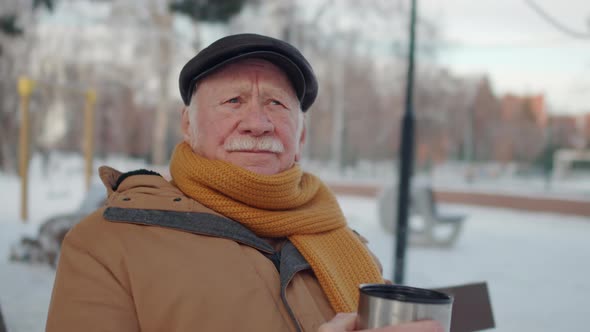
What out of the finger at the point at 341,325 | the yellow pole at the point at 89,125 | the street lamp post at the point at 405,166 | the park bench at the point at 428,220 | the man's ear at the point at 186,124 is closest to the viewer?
the finger at the point at 341,325

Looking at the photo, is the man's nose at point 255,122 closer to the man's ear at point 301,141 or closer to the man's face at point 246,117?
the man's face at point 246,117

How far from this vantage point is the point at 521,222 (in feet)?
42.7

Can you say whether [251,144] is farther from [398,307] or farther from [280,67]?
[398,307]

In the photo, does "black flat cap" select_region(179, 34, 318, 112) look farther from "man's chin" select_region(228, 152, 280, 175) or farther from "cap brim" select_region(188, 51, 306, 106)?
"man's chin" select_region(228, 152, 280, 175)

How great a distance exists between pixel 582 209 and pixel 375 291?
1487cm

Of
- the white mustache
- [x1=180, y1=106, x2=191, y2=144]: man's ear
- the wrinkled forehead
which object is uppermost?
the wrinkled forehead

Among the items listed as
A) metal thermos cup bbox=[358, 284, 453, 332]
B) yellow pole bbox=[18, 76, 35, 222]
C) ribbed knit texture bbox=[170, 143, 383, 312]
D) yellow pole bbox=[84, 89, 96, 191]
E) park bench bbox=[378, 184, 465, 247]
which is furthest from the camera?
yellow pole bbox=[84, 89, 96, 191]

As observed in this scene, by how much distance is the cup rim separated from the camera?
1.11m

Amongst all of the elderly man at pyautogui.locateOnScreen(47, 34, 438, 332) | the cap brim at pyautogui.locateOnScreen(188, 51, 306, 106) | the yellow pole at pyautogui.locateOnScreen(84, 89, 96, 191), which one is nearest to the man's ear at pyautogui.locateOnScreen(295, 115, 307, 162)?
the elderly man at pyautogui.locateOnScreen(47, 34, 438, 332)

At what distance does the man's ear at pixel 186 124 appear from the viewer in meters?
2.03

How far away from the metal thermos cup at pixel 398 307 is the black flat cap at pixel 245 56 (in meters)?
0.92

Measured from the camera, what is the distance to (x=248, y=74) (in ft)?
6.19

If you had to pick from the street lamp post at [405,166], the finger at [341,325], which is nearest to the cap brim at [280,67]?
the finger at [341,325]

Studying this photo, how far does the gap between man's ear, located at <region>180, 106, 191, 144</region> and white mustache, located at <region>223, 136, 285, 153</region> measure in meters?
0.21
